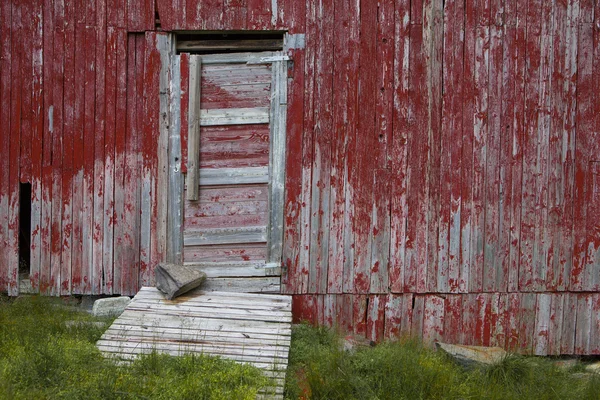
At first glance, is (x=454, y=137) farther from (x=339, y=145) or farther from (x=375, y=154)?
(x=339, y=145)

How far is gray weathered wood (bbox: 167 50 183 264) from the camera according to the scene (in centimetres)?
647

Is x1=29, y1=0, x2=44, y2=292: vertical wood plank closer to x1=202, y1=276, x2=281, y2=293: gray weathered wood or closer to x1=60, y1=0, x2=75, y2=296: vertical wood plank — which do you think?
x1=60, y1=0, x2=75, y2=296: vertical wood plank

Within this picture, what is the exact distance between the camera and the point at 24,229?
277 inches

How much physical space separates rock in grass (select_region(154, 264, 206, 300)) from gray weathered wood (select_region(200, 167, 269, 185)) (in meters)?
0.89

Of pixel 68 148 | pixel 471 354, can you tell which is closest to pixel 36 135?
pixel 68 148

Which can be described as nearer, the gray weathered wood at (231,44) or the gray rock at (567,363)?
the gray rock at (567,363)

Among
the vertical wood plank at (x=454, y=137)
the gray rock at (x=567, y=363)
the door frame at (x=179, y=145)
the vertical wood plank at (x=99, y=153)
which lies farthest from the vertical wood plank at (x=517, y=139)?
the vertical wood plank at (x=99, y=153)

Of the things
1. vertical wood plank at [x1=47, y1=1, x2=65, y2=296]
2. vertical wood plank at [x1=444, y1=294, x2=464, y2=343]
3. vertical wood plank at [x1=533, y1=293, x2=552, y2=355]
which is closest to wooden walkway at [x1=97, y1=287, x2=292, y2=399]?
vertical wood plank at [x1=47, y1=1, x2=65, y2=296]

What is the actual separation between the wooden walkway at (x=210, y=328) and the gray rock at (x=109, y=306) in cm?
27

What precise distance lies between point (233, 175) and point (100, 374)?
2.55 meters

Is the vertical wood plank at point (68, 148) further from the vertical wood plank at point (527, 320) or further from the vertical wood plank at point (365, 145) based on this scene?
the vertical wood plank at point (527, 320)

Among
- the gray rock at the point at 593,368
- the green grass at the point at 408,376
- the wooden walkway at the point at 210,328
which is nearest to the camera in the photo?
the green grass at the point at 408,376

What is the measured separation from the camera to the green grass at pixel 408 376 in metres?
4.90

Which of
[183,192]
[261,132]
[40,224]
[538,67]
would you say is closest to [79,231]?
[40,224]
